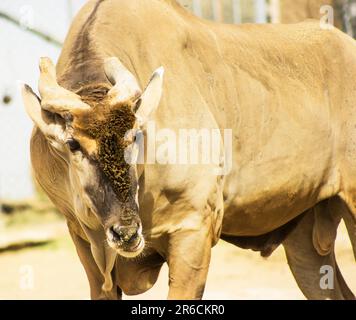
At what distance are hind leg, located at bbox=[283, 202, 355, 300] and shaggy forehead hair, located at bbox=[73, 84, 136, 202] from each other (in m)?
2.37

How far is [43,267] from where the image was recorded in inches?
386

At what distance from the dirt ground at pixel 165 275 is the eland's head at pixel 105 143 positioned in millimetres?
3710

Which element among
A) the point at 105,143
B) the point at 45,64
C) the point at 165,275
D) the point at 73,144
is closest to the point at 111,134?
the point at 105,143

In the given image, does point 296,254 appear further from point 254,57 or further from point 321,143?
point 254,57

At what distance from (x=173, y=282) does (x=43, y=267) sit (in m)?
4.83

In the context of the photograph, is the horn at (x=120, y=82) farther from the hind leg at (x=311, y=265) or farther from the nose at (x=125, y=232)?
the hind leg at (x=311, y=265)

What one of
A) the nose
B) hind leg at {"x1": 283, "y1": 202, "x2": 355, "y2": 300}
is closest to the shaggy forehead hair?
the nose

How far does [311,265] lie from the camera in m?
6.76

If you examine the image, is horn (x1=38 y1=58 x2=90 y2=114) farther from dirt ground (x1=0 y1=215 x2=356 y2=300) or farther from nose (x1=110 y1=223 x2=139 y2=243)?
dirt ground (x1=0 y1=215 x2=356 y2=300)

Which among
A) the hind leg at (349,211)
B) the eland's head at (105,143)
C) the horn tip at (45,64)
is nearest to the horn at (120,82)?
the eland's head at (105,143)

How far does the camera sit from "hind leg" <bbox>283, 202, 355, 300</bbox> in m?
6.71

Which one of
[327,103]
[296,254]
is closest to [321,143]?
[327,103]

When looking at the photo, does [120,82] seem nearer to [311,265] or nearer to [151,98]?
[151,98]

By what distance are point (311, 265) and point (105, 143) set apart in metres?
2.66
